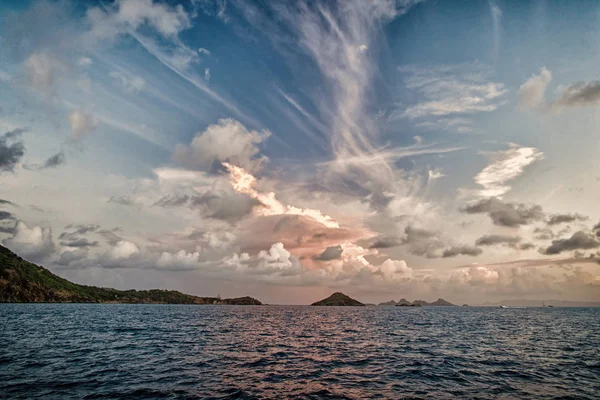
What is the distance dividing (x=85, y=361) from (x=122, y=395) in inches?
648

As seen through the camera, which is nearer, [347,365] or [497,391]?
[497,391]

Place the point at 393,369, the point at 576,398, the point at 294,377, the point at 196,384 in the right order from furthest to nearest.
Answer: the point at 393,369 < the point at 294,377 < the point at 196,384 < the point at 576,398

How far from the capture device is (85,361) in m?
35.5

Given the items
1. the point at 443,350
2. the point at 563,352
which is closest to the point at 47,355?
the point at 443,350

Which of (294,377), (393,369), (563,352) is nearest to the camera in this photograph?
(294,377)

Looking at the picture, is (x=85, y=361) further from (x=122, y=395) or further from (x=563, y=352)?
(x=563, y=352)

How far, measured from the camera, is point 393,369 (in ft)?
112

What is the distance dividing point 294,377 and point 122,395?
14.4 m

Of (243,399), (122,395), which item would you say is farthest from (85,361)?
(243,399)

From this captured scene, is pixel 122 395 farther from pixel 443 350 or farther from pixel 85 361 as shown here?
pixel 443 350

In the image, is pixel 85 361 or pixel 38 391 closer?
pixel 38 391

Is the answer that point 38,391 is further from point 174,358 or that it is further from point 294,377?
point 294,377

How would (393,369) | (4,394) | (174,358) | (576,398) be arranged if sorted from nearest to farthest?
(4,394) → (576,398) → (393,369) → (174,358)

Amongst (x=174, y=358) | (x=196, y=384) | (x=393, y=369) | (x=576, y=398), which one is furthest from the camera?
(x=174, y=358)
